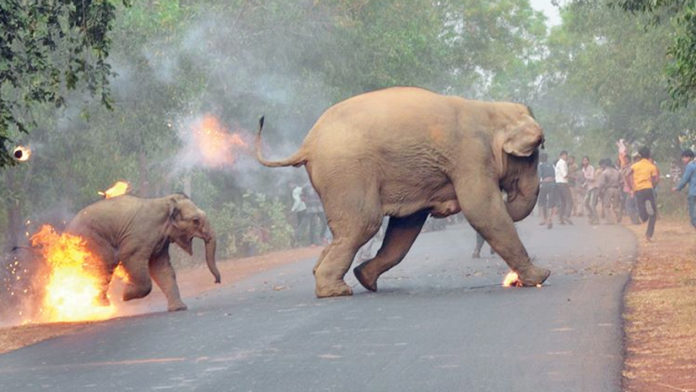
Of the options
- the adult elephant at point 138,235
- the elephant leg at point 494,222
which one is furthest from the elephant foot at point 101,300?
the elephant leg at point 494,222

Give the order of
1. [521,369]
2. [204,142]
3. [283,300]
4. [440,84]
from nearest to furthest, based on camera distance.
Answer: [521,369] → [283,300] → [204,142] → [440,84]

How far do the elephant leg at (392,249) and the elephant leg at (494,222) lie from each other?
78 centimetres

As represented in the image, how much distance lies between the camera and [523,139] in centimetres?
1478

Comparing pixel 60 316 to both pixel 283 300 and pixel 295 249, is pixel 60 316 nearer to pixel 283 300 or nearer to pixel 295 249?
pixel 283 300

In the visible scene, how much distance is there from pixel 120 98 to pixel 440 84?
23130 millimetres

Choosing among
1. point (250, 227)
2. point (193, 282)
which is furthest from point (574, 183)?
point (193, 282)

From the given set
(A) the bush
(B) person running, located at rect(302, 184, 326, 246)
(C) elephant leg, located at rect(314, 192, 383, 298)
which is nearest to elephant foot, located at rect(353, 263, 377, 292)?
(C) elephant leg, located at rect(314, 192, 383, 298)

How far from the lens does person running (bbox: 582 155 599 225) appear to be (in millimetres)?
35625

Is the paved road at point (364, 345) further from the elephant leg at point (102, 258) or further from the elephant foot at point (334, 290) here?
the elephant leg at point (102, 258)

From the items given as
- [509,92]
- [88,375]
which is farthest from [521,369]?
[509,92]

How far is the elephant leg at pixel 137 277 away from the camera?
1515 cm

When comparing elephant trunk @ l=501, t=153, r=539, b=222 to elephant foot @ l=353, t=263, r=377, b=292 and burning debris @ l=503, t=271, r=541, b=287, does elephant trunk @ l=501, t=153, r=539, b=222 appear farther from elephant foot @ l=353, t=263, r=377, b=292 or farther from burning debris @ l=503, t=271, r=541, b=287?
elephant foot @ l=353, t=263, r=377, b=292

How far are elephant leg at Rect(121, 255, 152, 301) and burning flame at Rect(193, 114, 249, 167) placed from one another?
1308cm

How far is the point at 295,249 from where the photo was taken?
30516 mm
